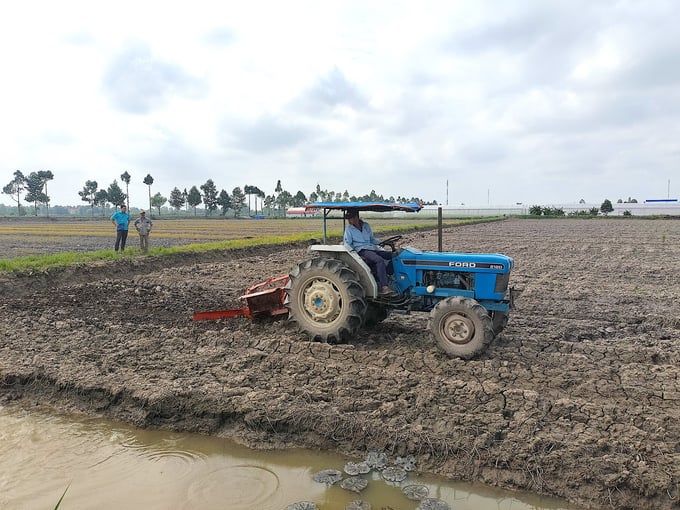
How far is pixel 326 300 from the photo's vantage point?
258 inches


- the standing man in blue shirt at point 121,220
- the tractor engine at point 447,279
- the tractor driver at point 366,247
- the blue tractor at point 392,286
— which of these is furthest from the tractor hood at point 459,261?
the standing man in blue shirt at point 121,220

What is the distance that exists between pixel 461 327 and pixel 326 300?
5.54 feet

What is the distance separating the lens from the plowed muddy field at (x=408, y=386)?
3879 millimetres

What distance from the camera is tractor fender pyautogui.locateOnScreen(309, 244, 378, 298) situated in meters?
6.50

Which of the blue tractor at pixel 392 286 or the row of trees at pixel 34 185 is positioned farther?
the row of trees at pixel 34 185

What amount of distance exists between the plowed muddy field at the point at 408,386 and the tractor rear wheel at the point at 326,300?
0.26m

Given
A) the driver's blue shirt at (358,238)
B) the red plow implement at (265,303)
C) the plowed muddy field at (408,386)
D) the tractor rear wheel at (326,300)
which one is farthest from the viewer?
the red plow implement at (265,303)

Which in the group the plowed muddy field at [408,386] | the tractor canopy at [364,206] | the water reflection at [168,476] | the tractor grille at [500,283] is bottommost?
the water reflection at [168,476]

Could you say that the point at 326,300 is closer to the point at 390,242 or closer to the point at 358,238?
the point at 358,238

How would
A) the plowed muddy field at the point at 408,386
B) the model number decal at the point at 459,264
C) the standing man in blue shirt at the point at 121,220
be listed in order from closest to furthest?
1. the plowed muddy field at the point at 408,386
2. the model number decal at the point at 459,264
3. the standing man in blue shirt at the point at 121,220

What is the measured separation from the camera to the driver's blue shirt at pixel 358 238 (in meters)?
6.73

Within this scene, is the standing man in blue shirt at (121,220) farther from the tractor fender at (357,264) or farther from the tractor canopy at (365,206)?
the tractor fender at (357,264)

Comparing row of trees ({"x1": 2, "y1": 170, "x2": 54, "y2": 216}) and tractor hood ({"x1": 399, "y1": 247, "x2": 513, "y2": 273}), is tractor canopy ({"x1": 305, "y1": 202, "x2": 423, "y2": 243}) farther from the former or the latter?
row of trees ({"x1": 2, "y1": 170, "x2": 54, "y2": 216})

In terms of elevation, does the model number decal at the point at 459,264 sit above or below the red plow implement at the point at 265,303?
above
